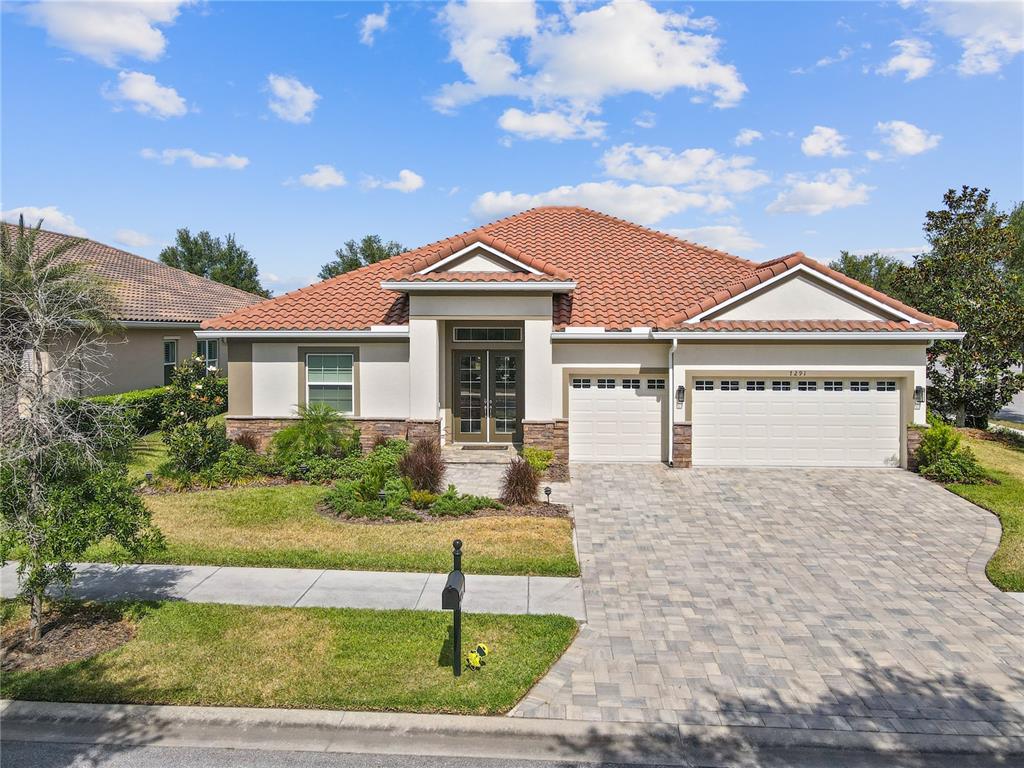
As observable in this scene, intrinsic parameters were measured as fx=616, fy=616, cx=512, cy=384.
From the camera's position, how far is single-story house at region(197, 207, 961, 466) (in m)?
15.1

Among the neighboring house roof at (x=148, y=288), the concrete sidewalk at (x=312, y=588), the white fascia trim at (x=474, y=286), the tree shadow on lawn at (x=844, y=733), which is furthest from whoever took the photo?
the neighboring house roof at (x=148, y=288)

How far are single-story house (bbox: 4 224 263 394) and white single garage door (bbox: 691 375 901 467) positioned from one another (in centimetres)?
1305

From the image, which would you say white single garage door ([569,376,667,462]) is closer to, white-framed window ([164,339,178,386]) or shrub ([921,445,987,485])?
shrub ([921,445,987,485])

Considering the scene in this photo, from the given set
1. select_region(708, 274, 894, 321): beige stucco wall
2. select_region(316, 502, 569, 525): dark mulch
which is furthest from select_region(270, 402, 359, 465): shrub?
select_region(708, 274, 894, 321): beige stucco wall

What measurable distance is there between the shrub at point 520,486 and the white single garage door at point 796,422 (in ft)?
17.3

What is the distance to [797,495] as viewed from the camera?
1287cm

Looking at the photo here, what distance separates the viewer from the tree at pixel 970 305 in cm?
1970

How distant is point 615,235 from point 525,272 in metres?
6.81

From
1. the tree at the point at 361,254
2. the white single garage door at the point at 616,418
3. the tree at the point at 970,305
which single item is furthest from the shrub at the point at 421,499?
the tree at the point at 361,254

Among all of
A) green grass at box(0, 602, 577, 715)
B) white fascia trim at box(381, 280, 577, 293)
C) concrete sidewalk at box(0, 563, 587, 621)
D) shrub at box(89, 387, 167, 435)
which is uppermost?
white fascia trim at box(381, 280, 577, 293)

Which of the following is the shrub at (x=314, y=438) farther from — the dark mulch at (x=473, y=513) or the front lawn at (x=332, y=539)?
the dark mulch at (x=473, y=513)

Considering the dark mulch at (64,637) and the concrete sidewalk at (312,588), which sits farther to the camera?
the concrete sidewalk at (312,588)

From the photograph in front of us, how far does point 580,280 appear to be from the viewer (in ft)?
58.4

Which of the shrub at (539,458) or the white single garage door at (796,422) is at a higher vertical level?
the white single garage door at (796,422)
